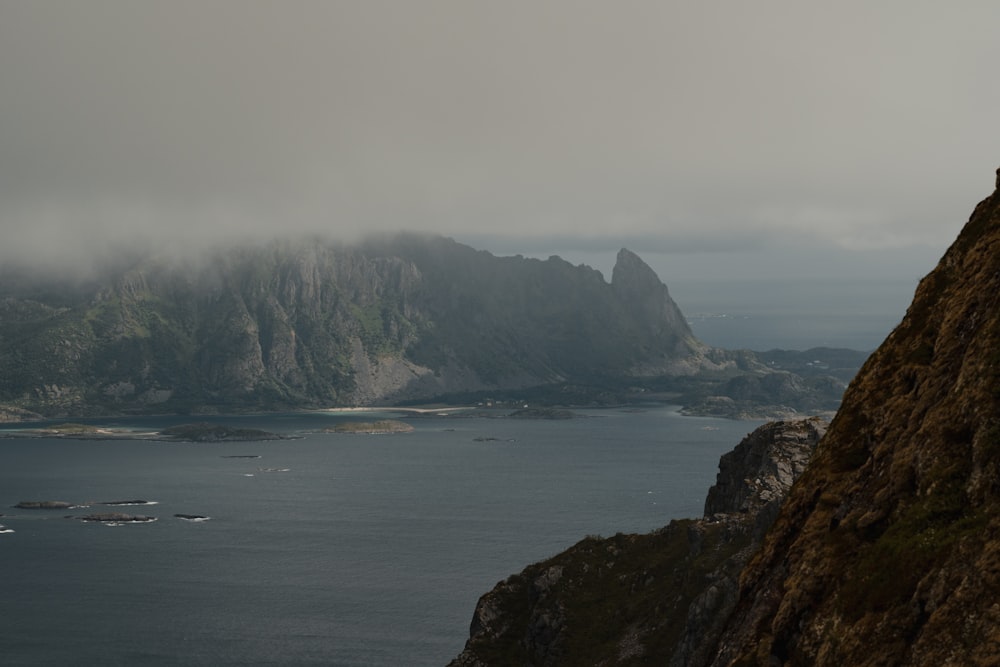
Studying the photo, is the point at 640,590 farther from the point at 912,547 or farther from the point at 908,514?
the point at 912,547

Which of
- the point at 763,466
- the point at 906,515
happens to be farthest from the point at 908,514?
the point at 763,466

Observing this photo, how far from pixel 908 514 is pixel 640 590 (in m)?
104

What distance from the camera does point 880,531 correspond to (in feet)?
112

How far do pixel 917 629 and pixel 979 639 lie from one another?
3.37 meters

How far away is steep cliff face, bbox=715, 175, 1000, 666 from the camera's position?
27.8 meters

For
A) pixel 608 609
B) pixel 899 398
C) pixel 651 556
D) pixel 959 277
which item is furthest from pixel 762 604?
pixel 651 556

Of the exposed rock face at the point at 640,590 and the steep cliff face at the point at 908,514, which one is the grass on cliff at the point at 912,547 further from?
the exposed rock face at the point at 640,590

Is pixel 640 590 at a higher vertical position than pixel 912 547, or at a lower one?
lower

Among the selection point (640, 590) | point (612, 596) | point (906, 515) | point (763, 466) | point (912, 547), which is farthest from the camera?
point (763, 466)

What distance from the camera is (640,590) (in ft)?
436

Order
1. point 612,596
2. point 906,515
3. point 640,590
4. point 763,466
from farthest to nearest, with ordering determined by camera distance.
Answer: point 763,466 → point 612,596 → point 640,590 → point 906,515

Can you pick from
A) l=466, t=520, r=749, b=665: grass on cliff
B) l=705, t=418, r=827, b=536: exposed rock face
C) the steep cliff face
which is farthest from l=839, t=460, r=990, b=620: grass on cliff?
l=705, t=418, r=827, b=536: exposed rock face

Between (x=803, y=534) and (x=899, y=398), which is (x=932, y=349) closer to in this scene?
(x=899, y=398)

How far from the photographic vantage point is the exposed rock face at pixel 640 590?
118 m
